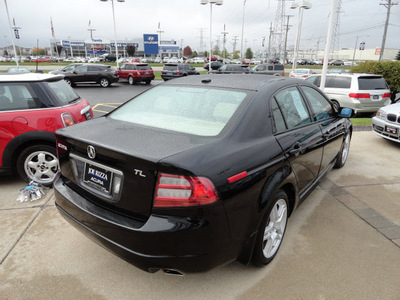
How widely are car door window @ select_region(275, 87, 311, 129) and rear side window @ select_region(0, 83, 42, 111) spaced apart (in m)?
3.28

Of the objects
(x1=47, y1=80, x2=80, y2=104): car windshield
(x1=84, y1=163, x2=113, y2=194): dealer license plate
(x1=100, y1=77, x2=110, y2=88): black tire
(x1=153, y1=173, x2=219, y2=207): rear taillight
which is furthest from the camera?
(x1=100, y1=77, x2=110, y2=88): black tire

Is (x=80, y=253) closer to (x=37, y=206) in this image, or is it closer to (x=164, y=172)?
(x=37, y=206)

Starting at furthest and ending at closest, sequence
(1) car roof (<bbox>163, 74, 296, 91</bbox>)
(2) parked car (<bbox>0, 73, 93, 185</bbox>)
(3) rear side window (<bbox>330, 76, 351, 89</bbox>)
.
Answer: (3) rear side window (<bbox>330, 76, 351, 89</bbox>) → (2) parked car (<bbox>0, 73, 93, 185</bbox>) → (1) car roof (<bbox>163, 74, 296, 91</bbox>)

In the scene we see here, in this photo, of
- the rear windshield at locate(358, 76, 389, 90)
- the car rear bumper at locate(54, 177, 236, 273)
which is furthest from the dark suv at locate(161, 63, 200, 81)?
the car rear bumper at locate(54, 177, 236, 273)

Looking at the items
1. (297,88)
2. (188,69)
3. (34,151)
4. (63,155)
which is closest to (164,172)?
(63,155)

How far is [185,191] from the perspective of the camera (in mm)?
1771

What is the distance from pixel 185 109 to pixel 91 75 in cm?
1898

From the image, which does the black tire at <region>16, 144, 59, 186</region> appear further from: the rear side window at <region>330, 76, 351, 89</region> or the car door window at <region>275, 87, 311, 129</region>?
the rear side window at <region>330, 76, 351, 89</region>

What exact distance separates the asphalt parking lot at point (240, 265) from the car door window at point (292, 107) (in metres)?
1.19

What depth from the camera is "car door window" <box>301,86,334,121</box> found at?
336 centimetres

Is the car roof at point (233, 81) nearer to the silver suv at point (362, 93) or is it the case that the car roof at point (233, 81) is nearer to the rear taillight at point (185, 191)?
the rear taillight at point (185, 191)

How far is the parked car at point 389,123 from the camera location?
593cm

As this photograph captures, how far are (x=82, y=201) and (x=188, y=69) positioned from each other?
2152cm

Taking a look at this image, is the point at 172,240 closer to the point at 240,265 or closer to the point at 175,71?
the point at 240,265
